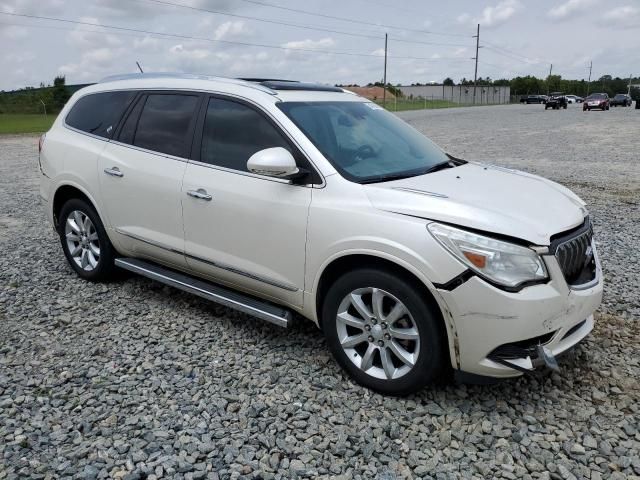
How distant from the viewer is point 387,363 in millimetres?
3330

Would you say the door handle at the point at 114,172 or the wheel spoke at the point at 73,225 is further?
the wheel spoke at the point at 73,225

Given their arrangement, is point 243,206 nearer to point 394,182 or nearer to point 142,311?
point 394,182

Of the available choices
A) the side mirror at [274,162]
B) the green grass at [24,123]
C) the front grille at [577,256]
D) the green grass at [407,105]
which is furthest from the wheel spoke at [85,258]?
the green grass at [407,105]

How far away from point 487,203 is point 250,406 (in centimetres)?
186

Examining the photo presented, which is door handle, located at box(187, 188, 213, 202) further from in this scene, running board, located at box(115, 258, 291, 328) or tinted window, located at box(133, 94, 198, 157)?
running board, located at box(115, 258, 291, 328)

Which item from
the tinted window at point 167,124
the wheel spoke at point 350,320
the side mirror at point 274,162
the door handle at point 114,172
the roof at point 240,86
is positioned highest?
the roof at point 240,86

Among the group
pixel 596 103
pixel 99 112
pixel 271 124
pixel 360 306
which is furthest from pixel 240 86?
pixel 596 103

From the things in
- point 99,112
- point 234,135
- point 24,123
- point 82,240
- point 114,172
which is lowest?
point 82,240

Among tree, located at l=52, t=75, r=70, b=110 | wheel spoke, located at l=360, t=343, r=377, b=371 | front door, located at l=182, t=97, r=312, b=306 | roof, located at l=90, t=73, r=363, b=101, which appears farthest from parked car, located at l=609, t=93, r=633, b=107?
wheel spoke, located at l=360, t=343, r=377, b=371

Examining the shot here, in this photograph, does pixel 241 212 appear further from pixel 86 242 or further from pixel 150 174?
pixel 86 242

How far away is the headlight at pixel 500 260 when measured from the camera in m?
2.91

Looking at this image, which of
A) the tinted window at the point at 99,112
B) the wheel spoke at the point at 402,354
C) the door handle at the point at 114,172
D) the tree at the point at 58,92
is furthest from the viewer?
the tree at the point at 58,92

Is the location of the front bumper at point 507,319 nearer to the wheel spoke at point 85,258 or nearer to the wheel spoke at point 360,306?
the wheel spoke at point 360,306

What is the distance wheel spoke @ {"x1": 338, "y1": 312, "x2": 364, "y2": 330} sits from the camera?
3391 millimetres
